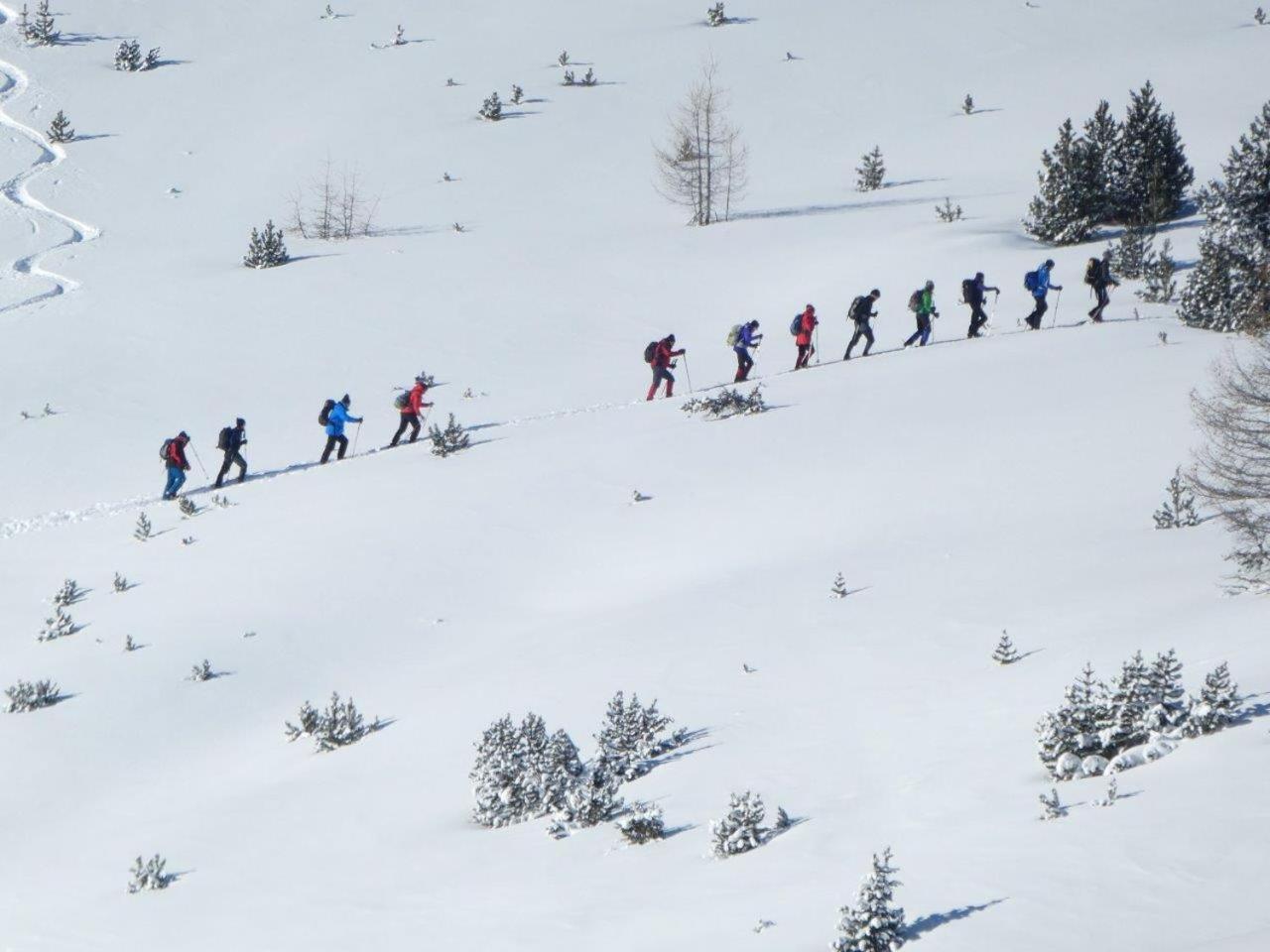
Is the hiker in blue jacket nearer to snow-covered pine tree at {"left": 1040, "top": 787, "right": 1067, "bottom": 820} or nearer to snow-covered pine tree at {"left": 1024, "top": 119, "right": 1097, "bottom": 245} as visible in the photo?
snow-covered pine tree at {"left": 1024, "top": 119, "right": 1097, "bottom": 245}

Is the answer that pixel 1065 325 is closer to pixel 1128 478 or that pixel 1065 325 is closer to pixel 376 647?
pixel 1128 478

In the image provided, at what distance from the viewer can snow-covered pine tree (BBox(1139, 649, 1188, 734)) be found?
9367 mm

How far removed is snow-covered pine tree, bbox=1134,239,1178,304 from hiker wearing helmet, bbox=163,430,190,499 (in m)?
17.9

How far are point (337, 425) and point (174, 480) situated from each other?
2.67 metres

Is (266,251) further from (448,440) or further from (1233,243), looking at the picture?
(1233,243)

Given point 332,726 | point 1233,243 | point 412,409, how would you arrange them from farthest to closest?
point 1233,243 < point 412,409 < point 332,726

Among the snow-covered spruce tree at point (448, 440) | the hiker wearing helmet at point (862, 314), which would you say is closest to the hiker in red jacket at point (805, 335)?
the hiker wearing helmet at point (862, 314)

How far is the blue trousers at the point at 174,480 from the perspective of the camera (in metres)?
21.8

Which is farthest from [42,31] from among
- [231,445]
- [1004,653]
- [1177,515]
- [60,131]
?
[1004,653]

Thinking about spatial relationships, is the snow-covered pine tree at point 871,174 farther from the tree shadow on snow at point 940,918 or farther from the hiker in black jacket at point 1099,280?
the tree shadow on snow at point 940,918

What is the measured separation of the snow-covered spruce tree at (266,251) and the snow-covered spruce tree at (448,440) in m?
14.1

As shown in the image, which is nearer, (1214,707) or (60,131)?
(1214,707)

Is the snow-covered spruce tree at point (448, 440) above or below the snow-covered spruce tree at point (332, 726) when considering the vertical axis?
above

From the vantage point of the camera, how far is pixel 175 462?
71.2 feet
